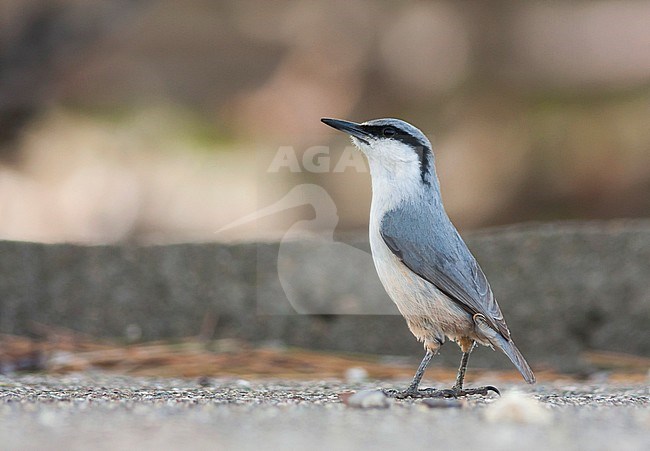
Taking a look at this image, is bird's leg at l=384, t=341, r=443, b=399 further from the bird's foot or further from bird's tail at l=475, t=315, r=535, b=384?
bird's tail at l=475, t=315, r=535, b=384

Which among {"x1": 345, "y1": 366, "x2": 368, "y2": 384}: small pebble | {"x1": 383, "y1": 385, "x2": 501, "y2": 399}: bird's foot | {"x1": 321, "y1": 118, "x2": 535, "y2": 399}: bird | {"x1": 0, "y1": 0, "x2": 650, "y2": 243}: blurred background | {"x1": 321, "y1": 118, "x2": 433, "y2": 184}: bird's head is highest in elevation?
{"x1": 0, "y1": 0, "x2": 650, "y2": 243}: blurred background

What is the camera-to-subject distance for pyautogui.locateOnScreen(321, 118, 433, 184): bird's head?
3.66m

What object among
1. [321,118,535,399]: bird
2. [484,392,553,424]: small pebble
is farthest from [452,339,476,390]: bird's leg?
[484,392,553,424]: small pebble

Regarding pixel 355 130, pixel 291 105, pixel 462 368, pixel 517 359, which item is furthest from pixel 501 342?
pixel 291 105

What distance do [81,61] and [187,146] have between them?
141cm

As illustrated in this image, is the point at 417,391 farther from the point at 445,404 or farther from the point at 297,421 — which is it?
the point at 297,421

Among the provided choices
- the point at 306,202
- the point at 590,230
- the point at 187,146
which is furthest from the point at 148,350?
the point at 187,146

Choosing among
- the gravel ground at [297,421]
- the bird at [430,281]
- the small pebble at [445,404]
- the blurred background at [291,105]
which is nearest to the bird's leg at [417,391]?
the bird at [430,281]

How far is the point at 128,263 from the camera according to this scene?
4.40 meters

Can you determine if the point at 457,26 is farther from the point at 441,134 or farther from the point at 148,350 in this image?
the point at 148,350

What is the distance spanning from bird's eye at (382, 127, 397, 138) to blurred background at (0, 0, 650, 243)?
3.04 meters

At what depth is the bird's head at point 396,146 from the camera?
144 inches

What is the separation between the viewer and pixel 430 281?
329 centimetres

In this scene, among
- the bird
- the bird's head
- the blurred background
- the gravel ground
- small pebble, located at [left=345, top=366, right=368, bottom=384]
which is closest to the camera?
the gravel ground
